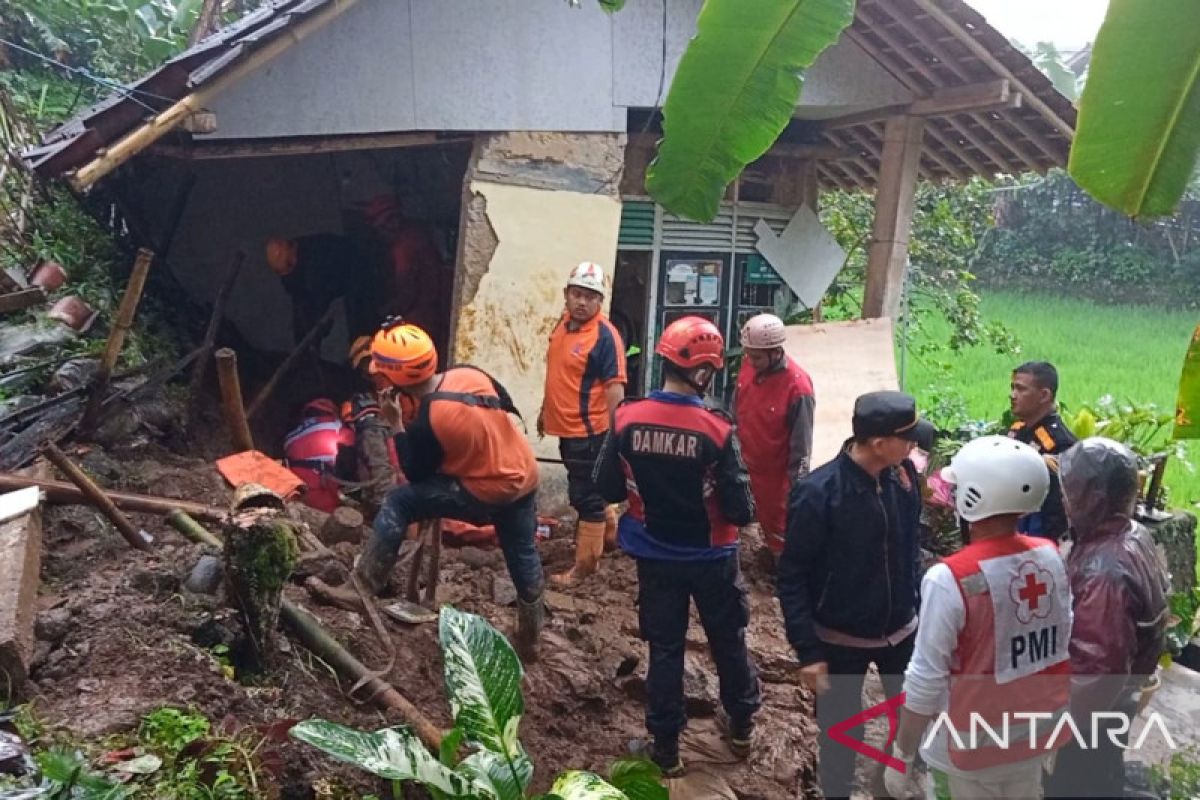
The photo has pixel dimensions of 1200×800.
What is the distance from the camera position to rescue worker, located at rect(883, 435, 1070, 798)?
242 centimetres

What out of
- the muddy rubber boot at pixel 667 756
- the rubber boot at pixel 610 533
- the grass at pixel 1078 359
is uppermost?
the grass at pixel 1078 359

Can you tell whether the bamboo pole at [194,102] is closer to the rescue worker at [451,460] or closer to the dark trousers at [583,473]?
the rescue worker at [451,460]

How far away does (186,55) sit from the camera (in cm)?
510

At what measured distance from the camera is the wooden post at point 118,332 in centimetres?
466

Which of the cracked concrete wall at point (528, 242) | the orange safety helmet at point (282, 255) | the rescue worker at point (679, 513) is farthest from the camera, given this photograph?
the orange safety helmet at point (282, 255)

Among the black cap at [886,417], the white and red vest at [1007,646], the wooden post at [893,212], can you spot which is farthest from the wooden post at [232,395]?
the wooden post at [893,212]

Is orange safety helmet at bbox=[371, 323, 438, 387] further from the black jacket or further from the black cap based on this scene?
the black cap

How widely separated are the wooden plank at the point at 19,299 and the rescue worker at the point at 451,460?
284 cm

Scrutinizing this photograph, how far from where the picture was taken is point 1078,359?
11367 millimetres

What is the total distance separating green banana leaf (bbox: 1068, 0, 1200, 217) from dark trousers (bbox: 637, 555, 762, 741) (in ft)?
7.63

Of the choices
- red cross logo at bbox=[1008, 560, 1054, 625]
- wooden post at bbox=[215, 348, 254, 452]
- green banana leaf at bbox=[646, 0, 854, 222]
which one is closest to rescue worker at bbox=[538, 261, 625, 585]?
wooden post at bbox=[215, 348, 254, 452]

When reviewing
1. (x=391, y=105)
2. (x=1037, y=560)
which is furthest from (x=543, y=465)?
(x=1037, y=560)

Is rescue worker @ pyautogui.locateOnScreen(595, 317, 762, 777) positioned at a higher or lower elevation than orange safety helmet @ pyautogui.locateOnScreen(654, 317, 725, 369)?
lower

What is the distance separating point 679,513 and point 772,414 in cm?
161
